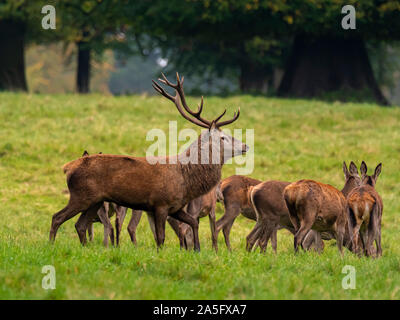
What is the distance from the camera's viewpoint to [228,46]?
33906 millimetres

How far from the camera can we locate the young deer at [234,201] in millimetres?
12188

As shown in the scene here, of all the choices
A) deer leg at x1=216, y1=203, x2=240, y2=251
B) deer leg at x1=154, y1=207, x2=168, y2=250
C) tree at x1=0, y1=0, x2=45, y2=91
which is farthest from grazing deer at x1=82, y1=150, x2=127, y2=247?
tree at x1=0, y1=0, x2=45, y2=91

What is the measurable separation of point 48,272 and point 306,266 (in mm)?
2898

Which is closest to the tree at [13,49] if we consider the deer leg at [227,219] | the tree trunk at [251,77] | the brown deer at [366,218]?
the tree trunk at [251,77]

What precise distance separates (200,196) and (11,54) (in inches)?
831

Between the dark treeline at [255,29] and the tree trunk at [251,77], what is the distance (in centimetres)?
251

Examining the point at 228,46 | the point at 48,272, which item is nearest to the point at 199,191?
the point at 48,272

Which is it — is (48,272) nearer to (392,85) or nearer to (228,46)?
(228,46)

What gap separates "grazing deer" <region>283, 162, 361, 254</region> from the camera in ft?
32.7

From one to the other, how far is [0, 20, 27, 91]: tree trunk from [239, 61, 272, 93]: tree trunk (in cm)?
1106

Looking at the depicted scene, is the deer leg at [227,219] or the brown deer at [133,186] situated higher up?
the brown deer at [133,186]

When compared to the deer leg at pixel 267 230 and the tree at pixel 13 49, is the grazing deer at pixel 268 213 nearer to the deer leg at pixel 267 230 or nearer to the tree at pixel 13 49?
the deer leg at pixel 267 230

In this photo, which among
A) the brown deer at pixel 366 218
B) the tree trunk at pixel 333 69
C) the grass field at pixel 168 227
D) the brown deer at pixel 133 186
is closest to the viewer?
the grass field at pixel 168 227

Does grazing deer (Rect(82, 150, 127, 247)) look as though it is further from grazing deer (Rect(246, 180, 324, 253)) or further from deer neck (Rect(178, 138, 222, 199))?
grazing deer (Rect(246, 180, 324, 253))
